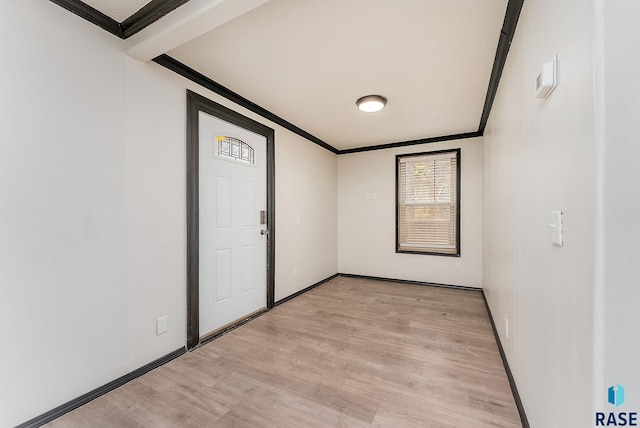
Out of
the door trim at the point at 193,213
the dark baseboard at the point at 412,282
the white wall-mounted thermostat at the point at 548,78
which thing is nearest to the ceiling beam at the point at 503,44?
the white wall-mounted thermostat at the point at 548,78

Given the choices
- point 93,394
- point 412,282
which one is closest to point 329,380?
point 93,394

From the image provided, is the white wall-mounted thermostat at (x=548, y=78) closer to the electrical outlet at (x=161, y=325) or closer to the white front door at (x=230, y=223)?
the white front door at (x=230, y=223)

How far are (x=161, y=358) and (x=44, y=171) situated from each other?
153cm

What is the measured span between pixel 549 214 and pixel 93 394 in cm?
272

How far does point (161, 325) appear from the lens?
2.11 meters

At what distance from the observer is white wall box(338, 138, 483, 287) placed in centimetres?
407

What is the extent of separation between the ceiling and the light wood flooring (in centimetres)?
233

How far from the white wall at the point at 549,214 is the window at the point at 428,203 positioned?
8.15ft

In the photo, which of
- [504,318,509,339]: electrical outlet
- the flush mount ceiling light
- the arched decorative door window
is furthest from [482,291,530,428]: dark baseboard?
the arched decorative door window

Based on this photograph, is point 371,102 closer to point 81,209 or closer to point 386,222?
point 386,222

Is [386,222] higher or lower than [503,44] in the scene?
lower

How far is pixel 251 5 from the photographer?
1.47 meters

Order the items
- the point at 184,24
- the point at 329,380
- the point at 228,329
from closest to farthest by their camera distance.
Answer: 1. the point at 184,24
2. the point at 329,380
3. the point at 228,329

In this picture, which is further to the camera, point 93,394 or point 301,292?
point 301,292
